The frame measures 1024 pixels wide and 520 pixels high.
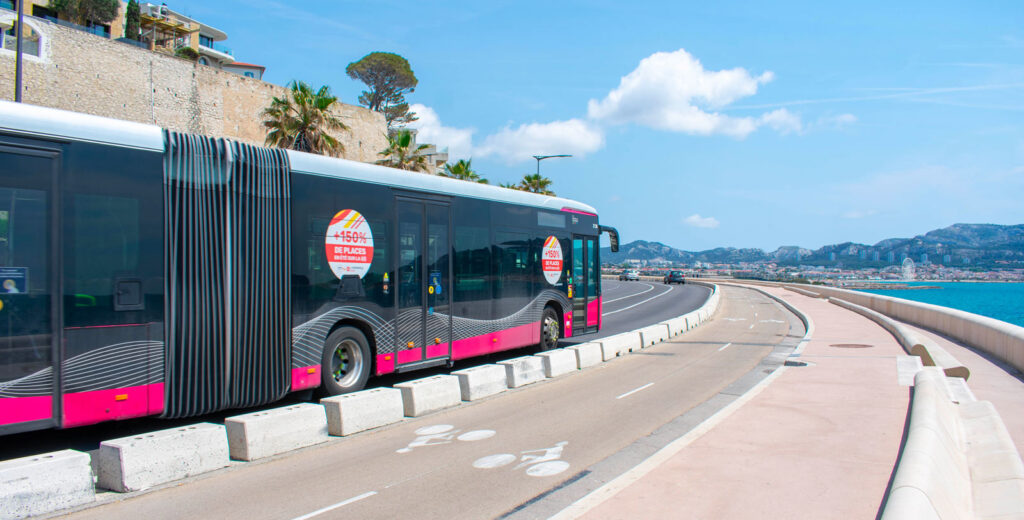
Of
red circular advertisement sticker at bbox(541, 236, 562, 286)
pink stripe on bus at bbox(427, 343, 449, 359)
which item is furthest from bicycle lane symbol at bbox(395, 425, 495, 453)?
red circular advertisement sticker at bbox(541, 236, 562, 286)

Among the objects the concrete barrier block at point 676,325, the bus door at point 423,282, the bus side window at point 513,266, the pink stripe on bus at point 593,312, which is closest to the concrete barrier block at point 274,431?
the bus door at point 423,282

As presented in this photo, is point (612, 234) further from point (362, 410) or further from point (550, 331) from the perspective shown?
point (362, 410)

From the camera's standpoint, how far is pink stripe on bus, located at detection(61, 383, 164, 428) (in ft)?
22.8

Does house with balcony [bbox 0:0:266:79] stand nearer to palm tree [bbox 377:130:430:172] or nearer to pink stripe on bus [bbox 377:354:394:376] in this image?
palm tree [bbox 377:130:430:172]

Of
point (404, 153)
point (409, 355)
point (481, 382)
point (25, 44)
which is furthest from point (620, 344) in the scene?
point (25, 44)

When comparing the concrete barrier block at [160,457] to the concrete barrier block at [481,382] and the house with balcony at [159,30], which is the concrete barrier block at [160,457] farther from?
the house with balcony at [159,30]

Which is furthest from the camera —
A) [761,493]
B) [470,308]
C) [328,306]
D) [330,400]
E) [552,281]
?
[552,281]

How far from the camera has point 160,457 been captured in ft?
21.4

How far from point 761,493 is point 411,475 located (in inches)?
134

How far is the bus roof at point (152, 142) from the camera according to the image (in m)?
6.80

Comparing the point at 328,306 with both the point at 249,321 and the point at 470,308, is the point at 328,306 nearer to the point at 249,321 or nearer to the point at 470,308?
the point at 249,321

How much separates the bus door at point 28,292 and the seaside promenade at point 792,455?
17.8 feet

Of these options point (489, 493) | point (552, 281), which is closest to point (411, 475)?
point (489, 493)

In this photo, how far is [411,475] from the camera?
6.83 m
